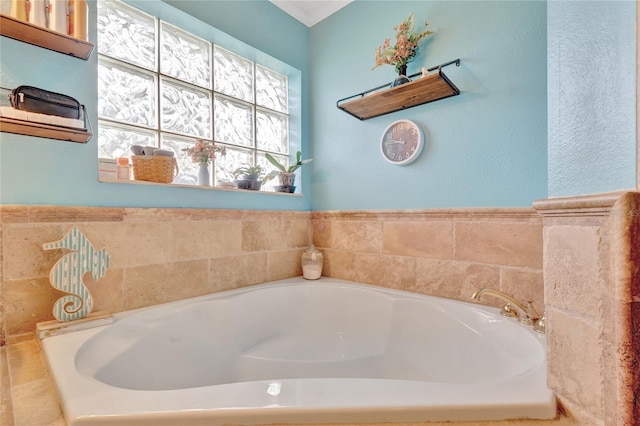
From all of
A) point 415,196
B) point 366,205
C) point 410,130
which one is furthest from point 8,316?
point 410,130

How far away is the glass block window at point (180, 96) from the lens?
143 centimetres

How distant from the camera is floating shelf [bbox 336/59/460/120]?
1.36 m

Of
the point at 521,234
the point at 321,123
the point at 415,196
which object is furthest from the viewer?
the point at 321,123

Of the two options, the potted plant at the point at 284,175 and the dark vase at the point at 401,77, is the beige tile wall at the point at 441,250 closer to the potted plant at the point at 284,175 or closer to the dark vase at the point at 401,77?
the potted plant at the point at 284,175

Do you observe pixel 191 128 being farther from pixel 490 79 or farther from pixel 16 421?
pixel 490 79

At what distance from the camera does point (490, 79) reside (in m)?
1.34

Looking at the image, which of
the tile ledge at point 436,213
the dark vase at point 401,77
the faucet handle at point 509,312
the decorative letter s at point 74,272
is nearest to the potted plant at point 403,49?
the dark vase at point 401,77

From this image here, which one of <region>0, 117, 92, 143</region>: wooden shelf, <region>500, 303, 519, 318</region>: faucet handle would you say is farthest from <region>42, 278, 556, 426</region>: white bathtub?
<region>0, 117, 92, 143</region>: wooden shelf

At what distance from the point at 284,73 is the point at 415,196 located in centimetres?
145


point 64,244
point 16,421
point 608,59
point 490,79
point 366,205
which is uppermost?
point 490,79

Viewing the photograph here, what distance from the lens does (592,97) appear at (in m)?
0.59

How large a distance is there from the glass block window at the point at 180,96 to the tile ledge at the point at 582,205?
1685 mm

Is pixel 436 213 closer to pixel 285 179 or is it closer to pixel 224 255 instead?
pixel 285 179

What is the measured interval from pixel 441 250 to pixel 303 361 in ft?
3.15
